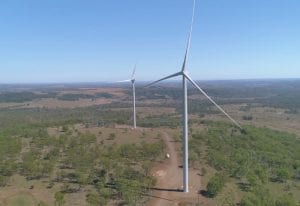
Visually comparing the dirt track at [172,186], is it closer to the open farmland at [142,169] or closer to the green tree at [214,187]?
the open farmland at [142,169]

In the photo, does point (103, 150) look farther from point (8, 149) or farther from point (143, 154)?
point (8, 149)

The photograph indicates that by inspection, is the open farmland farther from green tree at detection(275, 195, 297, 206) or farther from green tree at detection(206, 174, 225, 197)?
green tree at detection(275, 195, 297, 206)

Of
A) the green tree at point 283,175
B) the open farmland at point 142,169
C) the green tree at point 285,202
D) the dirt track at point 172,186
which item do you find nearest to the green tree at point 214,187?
the open farmland at point 142,169

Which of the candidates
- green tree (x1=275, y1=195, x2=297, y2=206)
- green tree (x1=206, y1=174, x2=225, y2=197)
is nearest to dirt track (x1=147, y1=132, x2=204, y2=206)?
green tree (x1=206, y1=174, x2=225, y2=197)

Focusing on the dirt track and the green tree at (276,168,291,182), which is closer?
the dirt track

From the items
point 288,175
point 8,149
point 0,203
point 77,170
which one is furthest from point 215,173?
point 8,149

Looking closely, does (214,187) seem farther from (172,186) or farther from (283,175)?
(283,175)

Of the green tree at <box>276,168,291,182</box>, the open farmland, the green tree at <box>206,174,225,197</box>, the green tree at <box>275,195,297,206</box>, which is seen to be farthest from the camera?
the green tree at <box>276,168,291,182</box>

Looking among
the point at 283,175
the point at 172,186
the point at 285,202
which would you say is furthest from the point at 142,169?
the point at 285,202
